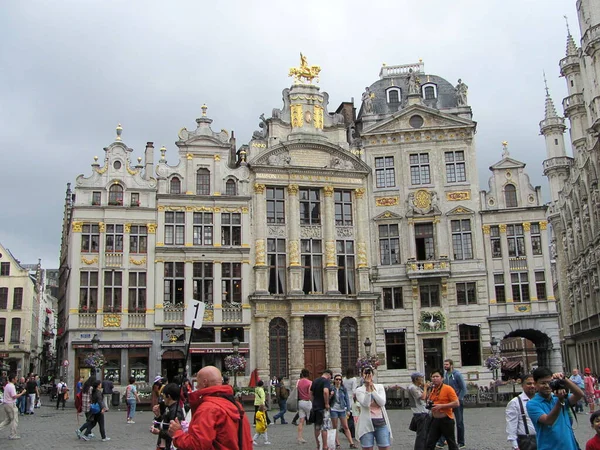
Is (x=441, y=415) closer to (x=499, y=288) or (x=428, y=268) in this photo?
(x=428, y=268)

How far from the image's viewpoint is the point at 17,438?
795 inches

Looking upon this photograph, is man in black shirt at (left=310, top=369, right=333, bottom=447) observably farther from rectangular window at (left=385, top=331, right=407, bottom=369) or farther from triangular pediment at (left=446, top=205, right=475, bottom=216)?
triangular pediment at (left=446, top=205, right=475, bottom=216)

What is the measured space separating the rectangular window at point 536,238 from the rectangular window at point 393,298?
892 cm

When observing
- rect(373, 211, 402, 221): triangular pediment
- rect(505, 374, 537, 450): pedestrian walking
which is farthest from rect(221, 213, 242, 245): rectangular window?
rect(505, 374, 537, 450): pedestrian walking

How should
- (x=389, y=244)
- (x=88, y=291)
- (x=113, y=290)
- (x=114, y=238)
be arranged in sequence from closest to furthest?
1. (x=88, y=291)
2. (x=113, y=290)
3. (x=114, y=238)
4. (x=389, y=244)

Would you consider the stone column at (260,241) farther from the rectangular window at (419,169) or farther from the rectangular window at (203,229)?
the rectangular window at (419,169)

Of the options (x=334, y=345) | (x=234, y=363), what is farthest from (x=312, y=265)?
(x=234, y=363)

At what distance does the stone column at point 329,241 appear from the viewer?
140 feet

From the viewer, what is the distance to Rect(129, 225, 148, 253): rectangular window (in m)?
40.8

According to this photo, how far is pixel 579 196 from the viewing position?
57906 millimetres

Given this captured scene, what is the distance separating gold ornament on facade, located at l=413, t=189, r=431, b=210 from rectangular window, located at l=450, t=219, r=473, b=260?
78.2 inches

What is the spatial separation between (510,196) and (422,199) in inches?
226

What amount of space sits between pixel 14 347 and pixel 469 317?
40535mm

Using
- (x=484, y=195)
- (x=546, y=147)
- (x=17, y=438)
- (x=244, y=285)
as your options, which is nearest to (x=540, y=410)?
(x=17, y=438)
